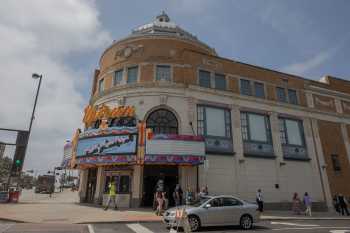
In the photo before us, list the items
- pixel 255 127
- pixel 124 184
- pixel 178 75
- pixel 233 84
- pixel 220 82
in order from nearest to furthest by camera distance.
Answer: pixel 124 184 < pixel 178 75 < pixel 255 127 < pixel 220 82 < pixel 233 84

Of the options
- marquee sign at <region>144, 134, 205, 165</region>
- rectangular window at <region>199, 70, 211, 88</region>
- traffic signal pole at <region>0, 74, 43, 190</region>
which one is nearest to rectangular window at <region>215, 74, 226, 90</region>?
rectangular window at <region>199, 70, 211, 88</region>

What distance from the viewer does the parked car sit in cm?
1091

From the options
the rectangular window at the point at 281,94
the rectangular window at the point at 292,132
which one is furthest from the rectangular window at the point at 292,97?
the rectangular window at the point at 292,132

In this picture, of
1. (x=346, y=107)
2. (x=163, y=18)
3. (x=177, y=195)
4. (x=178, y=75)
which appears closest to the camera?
(x=177, y=195)

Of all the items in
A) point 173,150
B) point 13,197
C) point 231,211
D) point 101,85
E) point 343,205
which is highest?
point 101,85

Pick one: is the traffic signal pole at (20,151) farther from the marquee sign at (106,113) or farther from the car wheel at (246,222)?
the car wheel at (246,222)

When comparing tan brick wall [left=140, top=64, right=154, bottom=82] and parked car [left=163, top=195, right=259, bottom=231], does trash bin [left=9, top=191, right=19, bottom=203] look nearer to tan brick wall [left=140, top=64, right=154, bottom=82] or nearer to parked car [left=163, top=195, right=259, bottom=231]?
tan brick wall [left=140, top=64, right=154, bottom=82]

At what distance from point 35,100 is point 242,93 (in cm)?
2100

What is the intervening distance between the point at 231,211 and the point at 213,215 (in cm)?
97

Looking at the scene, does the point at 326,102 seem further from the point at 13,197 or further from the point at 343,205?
the point at 13,197

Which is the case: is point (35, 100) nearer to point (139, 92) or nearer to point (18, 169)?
point (18, 169)

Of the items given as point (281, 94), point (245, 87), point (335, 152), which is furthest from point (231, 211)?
point (335, 152)

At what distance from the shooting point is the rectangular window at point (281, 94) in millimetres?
27984

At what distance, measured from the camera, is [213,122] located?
2333 cm
